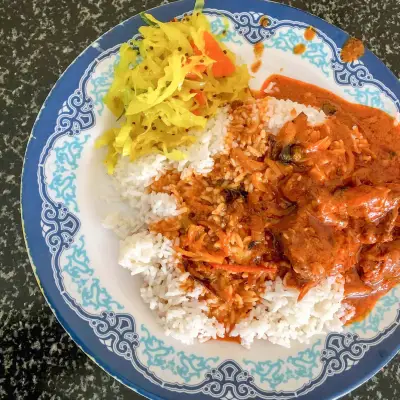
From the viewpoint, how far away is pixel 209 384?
8.56 feet

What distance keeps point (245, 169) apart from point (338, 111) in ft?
2.54

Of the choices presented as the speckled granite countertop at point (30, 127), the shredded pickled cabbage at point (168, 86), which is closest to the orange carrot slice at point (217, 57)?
the shredded pickled cabbage at point (168, 86)

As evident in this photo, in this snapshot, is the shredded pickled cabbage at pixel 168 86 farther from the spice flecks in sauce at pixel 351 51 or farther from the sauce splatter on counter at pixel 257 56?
the spice flecks in sauce at pixel 351 51

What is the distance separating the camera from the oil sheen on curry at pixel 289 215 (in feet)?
8.50

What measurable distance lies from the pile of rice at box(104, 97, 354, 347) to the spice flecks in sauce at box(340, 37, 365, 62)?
0.95m

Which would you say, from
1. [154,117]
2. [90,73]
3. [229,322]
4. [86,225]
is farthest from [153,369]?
[90,73]

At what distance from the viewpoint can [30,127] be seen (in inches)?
118

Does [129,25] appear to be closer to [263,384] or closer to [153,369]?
[153,369]

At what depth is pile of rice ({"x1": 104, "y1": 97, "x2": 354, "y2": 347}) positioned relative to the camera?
2635 mm

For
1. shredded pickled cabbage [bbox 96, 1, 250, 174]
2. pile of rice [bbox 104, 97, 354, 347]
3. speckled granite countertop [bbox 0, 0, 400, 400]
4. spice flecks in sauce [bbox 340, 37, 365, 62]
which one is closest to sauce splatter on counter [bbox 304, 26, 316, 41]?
spice flecks in sauce [bbox 340, 37, 365, 62]

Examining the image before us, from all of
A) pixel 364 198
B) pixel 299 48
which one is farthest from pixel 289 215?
pixel 299 48

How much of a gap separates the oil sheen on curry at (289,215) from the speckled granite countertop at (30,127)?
80 centimetres

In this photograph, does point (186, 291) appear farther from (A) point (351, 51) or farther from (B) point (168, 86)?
(A) point (351, 51)

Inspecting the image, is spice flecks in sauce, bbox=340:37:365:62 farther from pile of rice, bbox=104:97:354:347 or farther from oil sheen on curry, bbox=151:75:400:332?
pile of rice, bbox=104:97:354:347
